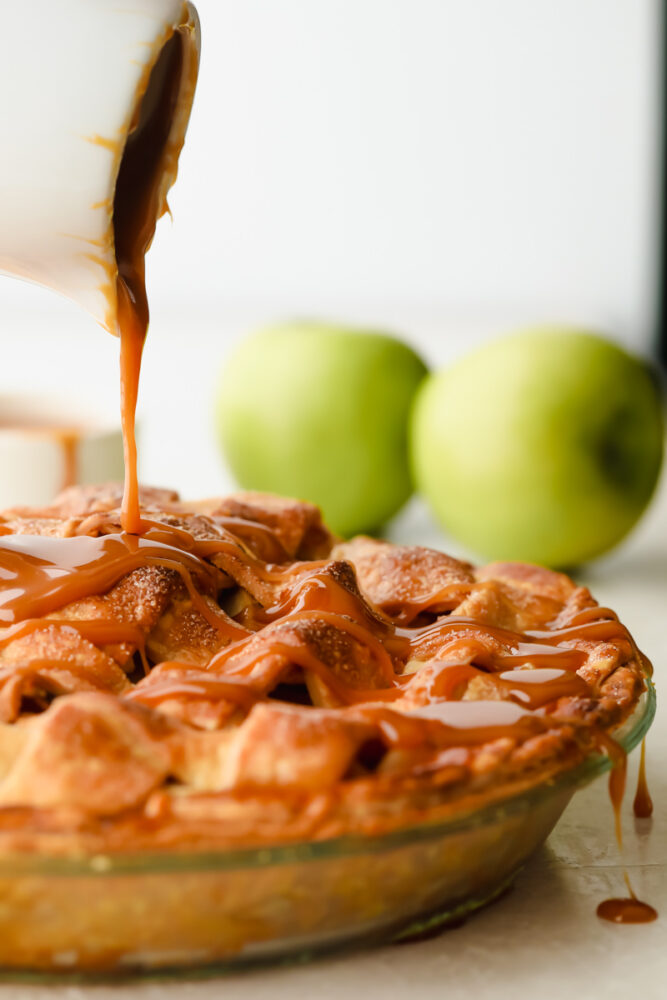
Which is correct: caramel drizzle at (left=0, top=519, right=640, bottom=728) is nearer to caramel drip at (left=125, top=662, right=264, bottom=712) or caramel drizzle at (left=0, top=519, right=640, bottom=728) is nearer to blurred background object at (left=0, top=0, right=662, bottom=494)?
caramel drip at (left=125, top=662, right=264, bottom=712)

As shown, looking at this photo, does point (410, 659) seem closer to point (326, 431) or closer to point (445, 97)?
point (326, 431)

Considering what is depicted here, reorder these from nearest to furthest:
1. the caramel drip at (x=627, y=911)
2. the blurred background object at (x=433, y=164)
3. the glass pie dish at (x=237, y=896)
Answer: the glass pie dish at (x=237, y=896) < the caramel drip at (x=627, y=911) < the blurred background object at (x=433, y=164)

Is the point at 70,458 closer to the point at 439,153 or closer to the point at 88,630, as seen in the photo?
the point at 88,630

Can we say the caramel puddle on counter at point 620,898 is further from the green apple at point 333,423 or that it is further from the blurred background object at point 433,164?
the blurred background object at point 433,164

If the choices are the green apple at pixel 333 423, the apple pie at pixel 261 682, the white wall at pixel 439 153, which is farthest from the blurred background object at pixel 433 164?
the apple pie at pixel 261 682

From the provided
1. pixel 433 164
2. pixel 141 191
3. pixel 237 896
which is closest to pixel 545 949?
pixel 237 896

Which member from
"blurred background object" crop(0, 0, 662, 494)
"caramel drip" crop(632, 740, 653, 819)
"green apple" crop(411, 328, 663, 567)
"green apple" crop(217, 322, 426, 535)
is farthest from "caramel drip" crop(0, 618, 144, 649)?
"blurred background object" crop(0, 0, 662, 494)
